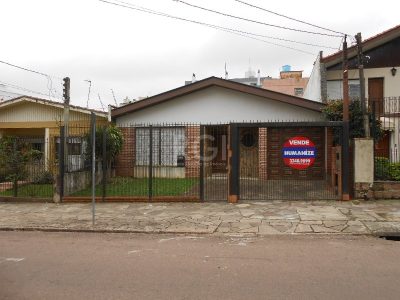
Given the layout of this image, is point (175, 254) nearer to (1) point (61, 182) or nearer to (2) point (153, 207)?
(2) point (153, 207)

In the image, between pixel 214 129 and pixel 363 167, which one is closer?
pixel 363 167

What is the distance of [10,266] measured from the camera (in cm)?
602

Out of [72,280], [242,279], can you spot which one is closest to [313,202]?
[242,279]

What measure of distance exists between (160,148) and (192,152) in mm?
3298

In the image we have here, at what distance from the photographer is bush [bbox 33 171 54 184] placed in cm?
1380

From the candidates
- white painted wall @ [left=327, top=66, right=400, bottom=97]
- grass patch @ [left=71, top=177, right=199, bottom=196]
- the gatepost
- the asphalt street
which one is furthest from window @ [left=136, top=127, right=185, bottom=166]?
white painted wall @ [left=327, top=66, right=400, bottom=97]

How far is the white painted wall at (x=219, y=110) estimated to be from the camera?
17297 millimetres

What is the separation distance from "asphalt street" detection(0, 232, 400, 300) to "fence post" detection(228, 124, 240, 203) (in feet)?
11.8

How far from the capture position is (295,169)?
39.9ft

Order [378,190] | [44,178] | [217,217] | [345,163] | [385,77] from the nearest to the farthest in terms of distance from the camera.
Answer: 1. [217,217]
2. [345,163]
3. [378,190]
4. [44,178]
5. [385,77]

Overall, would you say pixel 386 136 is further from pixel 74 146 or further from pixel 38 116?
pixel 38 116

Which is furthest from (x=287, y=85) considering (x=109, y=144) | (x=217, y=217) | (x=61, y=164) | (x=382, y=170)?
(x=217, y=217)

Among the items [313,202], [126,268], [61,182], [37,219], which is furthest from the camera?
[61,182]

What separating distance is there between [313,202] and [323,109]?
18.3 feet
